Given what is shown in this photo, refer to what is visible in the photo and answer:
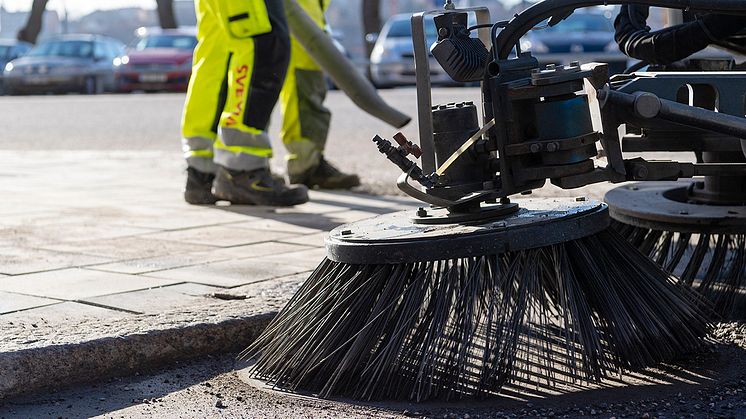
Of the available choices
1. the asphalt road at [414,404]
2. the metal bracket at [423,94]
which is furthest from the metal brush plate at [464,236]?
the asphalt road at [414,404]

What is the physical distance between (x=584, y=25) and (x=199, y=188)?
14.4 m

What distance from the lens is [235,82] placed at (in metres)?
5.29

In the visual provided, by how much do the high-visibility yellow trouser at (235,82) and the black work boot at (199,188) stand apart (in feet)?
0.11

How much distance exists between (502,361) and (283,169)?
4765 mm

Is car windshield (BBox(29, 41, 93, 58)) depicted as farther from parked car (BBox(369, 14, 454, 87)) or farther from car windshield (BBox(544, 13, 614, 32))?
car windshield (BBox(544, 13, 614, 32))

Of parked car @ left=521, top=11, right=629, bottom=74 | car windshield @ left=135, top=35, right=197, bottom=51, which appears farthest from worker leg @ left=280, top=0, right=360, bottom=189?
car windshield @ left=135, top=35, right=197, bottom=51

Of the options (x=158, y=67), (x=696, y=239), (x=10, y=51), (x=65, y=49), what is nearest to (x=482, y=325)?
(x=696, y=239)

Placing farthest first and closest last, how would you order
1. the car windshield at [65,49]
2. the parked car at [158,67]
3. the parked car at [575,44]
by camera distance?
1. the car windshield at [65,49]
2. the parked car at [158,67]
3. the parked car at [575,44]

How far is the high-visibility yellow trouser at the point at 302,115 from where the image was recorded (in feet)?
20.3

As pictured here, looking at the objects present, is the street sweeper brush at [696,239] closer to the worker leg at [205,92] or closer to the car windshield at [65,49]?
the worker leg at [205,92]

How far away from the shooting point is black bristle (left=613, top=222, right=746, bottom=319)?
3.26m

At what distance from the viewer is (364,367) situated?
262 cm

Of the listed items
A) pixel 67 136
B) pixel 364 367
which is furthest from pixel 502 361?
pixel 67 136

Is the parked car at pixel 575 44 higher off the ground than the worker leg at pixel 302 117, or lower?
lower
